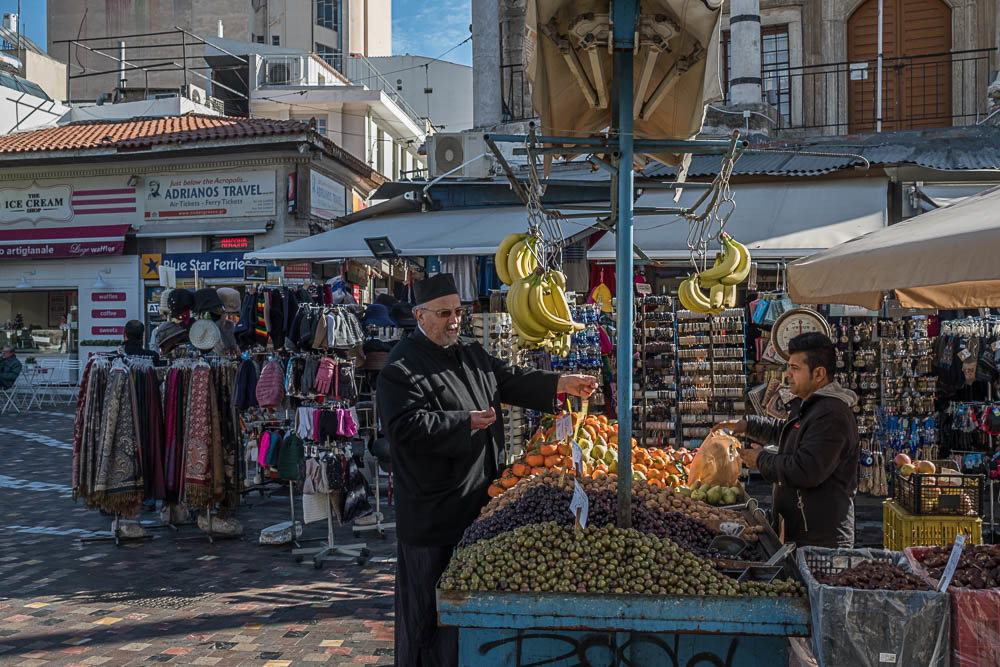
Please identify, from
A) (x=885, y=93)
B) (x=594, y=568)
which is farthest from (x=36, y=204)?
(x=594, y=568)

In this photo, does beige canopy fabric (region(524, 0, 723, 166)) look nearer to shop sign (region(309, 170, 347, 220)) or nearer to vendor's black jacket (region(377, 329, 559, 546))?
vendor's black jacket (region(377, 329, 559, 546))

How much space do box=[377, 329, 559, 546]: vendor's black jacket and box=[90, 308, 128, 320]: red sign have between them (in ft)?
56.9

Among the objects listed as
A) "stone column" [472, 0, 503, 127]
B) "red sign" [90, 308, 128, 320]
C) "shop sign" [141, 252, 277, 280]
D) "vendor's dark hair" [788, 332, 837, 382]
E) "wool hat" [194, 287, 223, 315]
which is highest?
"stone column" [472, 0, 503, 127]

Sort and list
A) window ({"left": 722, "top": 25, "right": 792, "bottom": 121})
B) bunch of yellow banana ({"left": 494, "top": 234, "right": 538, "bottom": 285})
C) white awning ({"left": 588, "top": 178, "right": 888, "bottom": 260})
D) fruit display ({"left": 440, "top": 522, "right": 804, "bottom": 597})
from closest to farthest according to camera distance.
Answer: fruit display ({"left": 440, "top": 522, "right": 804, "bottom": 597}) → bunch of yellow banana ({"left": 494, "top": 234, "right": 538, "bottom": 285}) → white awning ({"left": 588, "top": 178, "right": 888, "bottom": 260}) → window ({"left": 722, "top": 25, "right": 792, "bottom": 121})

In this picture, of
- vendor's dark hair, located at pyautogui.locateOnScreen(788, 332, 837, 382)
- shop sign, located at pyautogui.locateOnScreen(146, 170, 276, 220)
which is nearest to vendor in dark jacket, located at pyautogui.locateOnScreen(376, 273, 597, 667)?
vendor's dark hair, located at pyautogui.locateOnScreen(788, 332, 837, 382)

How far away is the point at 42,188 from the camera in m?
20.0

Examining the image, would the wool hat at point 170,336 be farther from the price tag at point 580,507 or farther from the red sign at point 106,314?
the red sign at point 106,314

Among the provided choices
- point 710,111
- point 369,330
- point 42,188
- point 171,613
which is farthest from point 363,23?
point 171,613

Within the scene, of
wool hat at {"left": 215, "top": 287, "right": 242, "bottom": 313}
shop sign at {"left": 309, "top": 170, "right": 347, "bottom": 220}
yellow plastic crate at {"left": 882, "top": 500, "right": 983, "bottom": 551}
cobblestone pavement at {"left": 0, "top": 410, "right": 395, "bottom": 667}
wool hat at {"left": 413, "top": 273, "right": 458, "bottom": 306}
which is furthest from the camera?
shop sign at {"left": 309, "top": 170, "right": 347, "bottom": 220}

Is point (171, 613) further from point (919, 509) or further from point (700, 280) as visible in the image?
point (919, 509)

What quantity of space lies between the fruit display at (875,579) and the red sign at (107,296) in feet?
62.6

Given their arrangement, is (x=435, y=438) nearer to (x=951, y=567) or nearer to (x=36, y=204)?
(x=951, y=567)

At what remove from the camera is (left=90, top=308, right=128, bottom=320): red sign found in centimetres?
1934

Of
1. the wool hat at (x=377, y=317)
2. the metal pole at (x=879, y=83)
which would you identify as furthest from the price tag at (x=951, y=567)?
the metal pole at (x=879, y=83)
